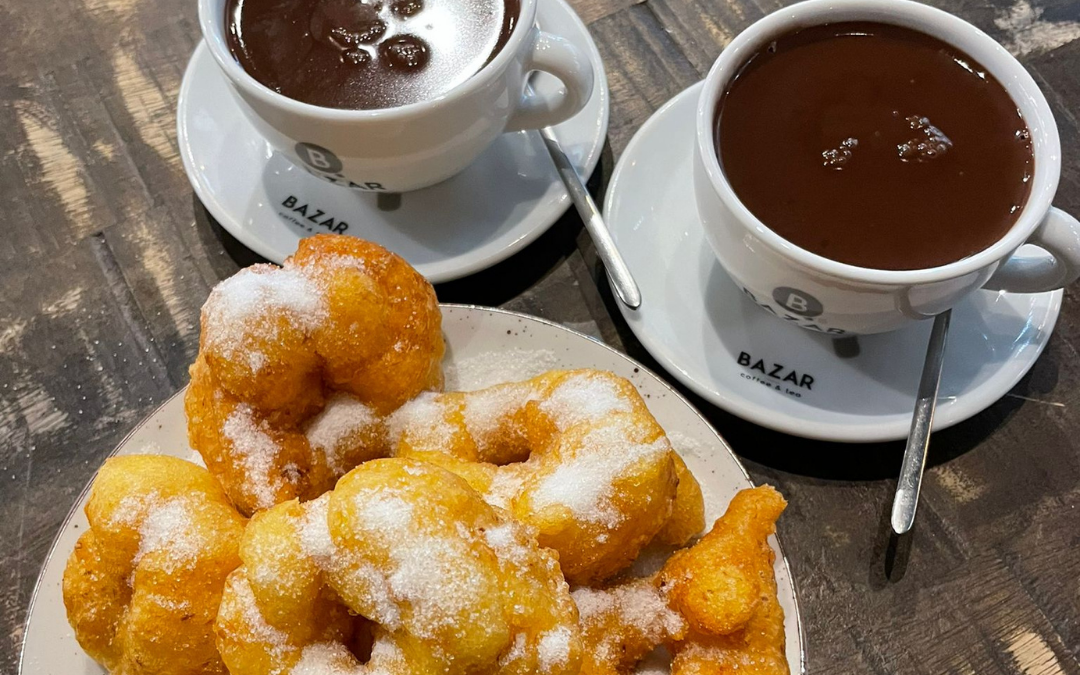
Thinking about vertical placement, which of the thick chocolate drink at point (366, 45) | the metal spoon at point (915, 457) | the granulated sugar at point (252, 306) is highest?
the thick chocolate drink at point (366, 45)

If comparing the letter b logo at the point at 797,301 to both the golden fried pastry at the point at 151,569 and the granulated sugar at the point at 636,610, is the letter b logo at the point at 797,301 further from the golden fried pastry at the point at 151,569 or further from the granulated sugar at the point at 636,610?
the golden fried pastry at the point at 151,569

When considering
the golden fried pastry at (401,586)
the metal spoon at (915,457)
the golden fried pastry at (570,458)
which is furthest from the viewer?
the metal spoon at (915,457)

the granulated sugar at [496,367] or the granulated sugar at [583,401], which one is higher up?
the granulated sugar at [583,401]

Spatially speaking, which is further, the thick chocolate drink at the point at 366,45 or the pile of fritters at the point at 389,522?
the thick chocolate drink at the point at 366,45

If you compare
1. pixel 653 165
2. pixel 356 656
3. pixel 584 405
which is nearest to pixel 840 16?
pixel 653 165

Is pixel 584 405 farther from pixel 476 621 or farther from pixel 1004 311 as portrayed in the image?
pixel 1004 311

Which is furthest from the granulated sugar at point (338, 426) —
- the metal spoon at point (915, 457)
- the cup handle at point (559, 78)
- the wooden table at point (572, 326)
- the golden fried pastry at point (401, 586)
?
the metal spoon at point (915, 457)

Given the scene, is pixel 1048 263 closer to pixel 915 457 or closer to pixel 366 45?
pixel 915 457

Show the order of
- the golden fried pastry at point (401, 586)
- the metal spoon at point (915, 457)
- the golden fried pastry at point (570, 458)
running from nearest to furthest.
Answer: the golden fried pastry at point (401, 586), the golden fried pastry at point (570, 458), the metal spoon at point (915, 457)
